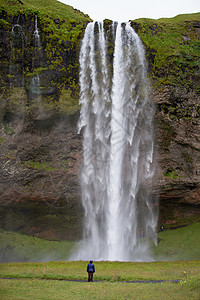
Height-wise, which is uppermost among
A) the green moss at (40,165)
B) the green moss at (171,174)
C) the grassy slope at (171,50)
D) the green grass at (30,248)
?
the grassy slope at (171,50)

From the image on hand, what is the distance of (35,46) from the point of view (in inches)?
1454

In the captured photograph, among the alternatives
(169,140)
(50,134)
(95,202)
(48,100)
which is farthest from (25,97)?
(169,140)

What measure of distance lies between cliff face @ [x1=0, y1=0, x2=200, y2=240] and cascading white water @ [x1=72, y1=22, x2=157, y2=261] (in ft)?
3.93

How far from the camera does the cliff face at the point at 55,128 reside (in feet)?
115

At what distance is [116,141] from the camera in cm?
3516

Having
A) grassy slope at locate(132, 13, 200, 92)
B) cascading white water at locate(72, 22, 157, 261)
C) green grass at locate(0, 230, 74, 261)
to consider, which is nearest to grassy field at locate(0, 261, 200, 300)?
green grass at locate(0, 230, 74, 261)

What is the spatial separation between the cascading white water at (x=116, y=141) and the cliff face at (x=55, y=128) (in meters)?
1.20

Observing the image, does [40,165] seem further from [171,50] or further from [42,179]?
[171,50]

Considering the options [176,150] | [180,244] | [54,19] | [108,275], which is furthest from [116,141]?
[54,19]

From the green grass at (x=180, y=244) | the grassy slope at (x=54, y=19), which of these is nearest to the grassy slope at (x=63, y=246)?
the green grass at (x=180, y=244)

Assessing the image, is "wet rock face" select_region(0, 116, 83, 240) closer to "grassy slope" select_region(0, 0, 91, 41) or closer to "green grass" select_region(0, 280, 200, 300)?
"grassy slope" select_region(0, 0, 91, 41)

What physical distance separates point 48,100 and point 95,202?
13336 mm

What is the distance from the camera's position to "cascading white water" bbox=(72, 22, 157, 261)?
110 feet

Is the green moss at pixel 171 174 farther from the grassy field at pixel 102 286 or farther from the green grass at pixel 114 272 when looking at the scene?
the grassy field at pixel 102 286
